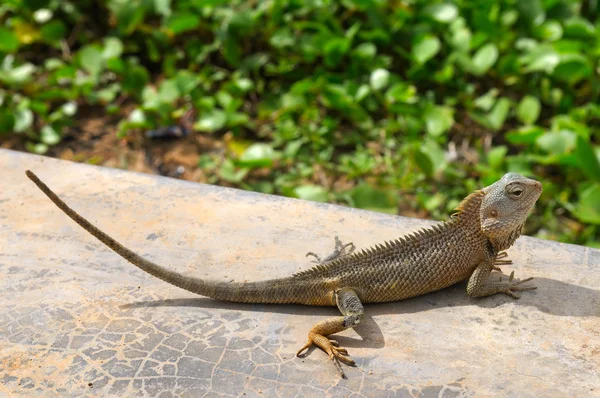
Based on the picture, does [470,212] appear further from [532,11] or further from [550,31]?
[532,11]

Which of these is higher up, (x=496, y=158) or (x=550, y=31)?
(x=550, y=31)

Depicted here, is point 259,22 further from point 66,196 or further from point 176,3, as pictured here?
point 66,196

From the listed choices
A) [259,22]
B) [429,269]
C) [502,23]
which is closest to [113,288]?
[429,269]

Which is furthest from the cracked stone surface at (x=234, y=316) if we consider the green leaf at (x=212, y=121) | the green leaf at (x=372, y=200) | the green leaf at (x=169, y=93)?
the green leaf at (x=169, y=93)

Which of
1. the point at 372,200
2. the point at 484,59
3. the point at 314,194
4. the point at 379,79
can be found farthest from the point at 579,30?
the point at 314,194

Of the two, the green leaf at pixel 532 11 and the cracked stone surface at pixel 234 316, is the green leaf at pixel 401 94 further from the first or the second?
the cracked stone surface at pixel 234 316

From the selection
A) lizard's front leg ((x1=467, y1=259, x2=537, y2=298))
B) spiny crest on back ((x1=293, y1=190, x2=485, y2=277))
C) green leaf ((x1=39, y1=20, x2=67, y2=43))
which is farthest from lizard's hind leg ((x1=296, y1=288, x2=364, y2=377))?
green leaf ((x1=39, y1=20, x2=67, y2=43))
